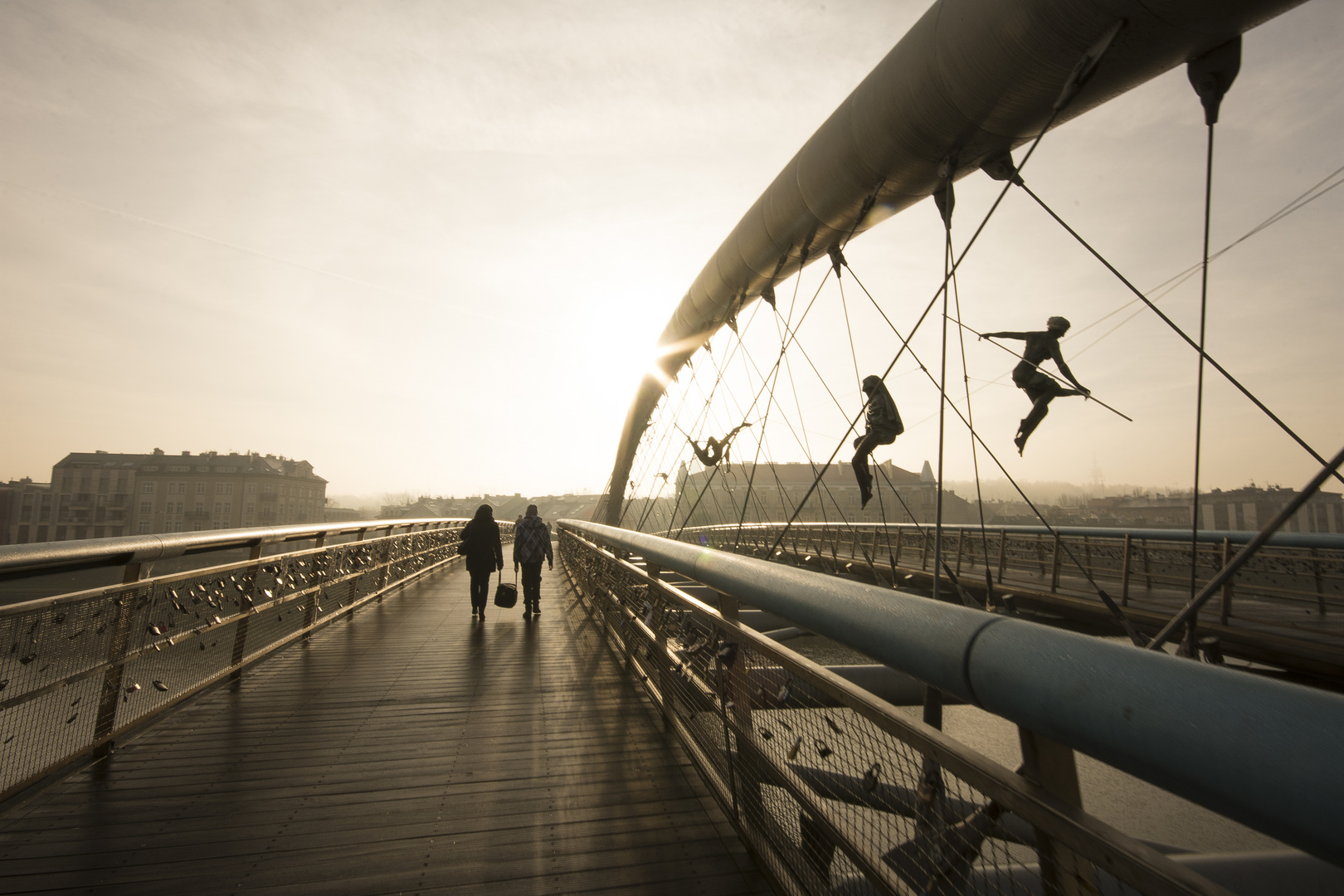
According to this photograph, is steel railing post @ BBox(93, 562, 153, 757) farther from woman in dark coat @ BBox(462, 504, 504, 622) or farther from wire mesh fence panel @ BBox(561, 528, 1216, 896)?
woman in dark coat @ BBox(462, 504, 504, 622)

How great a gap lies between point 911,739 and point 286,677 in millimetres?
4345

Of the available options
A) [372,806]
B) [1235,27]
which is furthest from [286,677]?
[1235,27]

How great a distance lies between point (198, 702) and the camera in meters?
3.67

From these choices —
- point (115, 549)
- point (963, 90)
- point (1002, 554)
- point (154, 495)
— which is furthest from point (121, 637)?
point (154, 495)

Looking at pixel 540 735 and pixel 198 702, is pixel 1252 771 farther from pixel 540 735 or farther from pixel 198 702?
pixel 198 702

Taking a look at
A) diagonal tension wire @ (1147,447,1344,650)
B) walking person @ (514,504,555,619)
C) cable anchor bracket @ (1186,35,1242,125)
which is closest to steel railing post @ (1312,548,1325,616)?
cable anchor bracket @ (1186,35,1242,125)

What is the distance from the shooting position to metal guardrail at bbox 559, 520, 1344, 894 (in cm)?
67

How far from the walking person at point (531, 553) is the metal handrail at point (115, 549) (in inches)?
110

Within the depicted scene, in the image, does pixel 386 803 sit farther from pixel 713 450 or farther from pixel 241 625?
pixel 713 450

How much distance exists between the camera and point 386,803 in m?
2.56

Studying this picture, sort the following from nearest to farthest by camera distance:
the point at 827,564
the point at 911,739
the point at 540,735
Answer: the point at 911,739 → the point at 540,735 → the point at 827,564

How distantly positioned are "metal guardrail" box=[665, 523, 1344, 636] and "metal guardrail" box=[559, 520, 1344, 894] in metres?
2.30

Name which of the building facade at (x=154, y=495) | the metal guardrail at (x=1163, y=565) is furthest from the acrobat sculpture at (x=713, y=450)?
the building facade at (x=154, y=495)

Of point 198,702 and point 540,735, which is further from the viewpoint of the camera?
point 198,702
